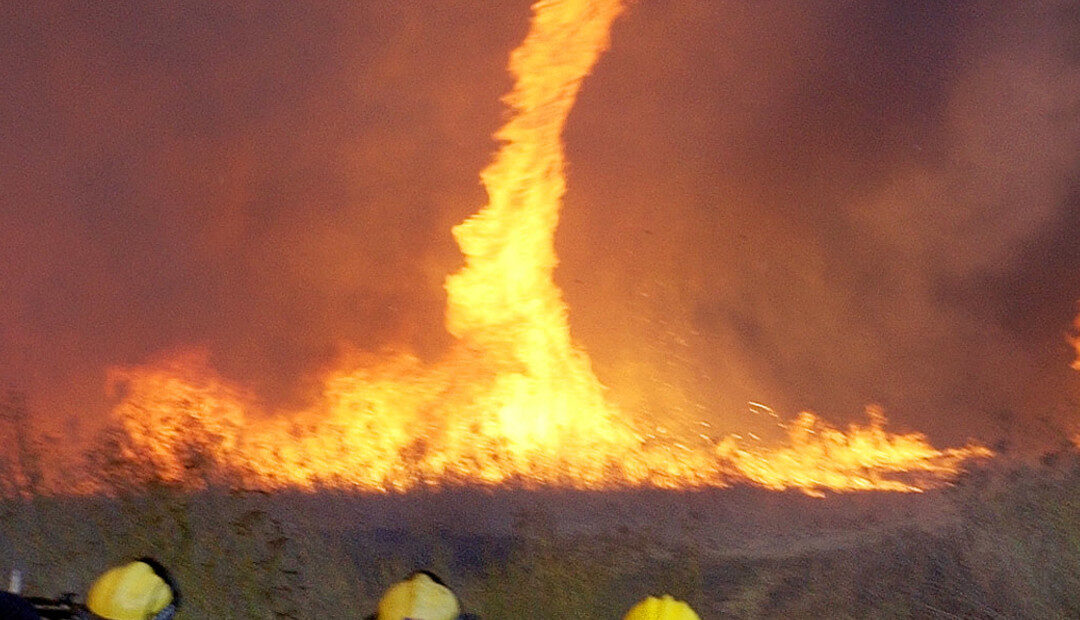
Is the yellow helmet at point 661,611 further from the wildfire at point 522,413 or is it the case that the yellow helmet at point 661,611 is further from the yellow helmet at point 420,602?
the wildfire at point 522,413

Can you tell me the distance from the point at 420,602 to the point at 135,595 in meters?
0.89

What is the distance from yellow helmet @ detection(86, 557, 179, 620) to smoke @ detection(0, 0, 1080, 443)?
3.36 meters

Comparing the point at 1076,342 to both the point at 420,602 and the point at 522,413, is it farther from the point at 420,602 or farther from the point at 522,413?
the point at 420,602

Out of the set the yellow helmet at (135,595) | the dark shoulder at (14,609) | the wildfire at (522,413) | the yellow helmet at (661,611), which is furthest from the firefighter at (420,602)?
the wildfire at (522,413)

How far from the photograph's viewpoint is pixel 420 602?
343 centimetres

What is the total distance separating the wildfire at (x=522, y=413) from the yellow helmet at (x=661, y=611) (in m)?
3.41

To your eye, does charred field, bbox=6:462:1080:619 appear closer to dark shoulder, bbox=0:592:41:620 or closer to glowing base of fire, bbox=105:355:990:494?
glowing base of fire, bbox=105:355:990:494

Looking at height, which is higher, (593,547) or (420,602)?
(593,547)

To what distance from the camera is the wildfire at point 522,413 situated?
6.73 metres

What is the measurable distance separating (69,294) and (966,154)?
536cm

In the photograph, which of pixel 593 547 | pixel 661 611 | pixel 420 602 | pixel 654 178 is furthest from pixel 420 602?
pixel 654 178

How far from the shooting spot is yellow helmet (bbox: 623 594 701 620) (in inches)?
128

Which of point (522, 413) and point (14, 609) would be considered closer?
point (14, 609)

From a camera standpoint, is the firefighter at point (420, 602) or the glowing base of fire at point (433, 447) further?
the glowing base of fire at point (433, 447)
